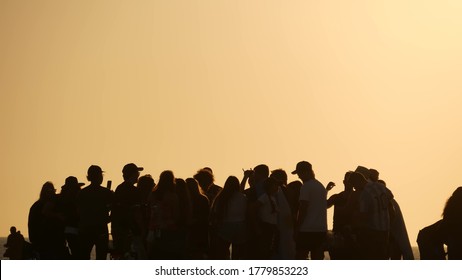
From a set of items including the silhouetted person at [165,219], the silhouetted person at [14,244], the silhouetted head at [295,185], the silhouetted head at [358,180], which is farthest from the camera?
the silhouetted person at [14,244]

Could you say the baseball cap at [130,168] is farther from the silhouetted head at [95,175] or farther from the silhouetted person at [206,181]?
the silhouetted person at [206,181]

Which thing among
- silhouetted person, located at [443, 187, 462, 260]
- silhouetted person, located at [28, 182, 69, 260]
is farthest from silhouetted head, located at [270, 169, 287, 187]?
silhouetted person, located at [443, 187, 462, 260]

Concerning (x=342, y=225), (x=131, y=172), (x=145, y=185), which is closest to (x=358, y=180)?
(x=342, y=225)

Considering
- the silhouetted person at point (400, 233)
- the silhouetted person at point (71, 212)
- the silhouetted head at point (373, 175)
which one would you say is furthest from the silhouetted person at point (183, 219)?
the silhouetted person at point (400, 233)

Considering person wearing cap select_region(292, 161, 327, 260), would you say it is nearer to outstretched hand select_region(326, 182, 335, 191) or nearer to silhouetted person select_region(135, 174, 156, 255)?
outstretched hand select_region(326, 182, 335, 191)

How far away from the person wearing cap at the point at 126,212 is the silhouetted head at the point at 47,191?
114 centimetres

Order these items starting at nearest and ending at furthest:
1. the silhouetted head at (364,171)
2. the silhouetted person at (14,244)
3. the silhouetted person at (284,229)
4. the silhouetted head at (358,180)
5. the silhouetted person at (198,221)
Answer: the silhouetted person at (198,221) → the silhouetted head at (358,180) → the silhouetted person at (284,229) → the silhouetted head at (364,171) → the silhouetted person at (14,244)

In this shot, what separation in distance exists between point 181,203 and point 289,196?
7.90 ft

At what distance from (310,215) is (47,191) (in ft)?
14.2

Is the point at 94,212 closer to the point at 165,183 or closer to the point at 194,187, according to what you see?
the point at 194,187

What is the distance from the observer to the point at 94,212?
1708 centimetres

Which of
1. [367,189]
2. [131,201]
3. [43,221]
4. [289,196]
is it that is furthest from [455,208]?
[43,221]

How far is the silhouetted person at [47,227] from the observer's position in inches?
680
